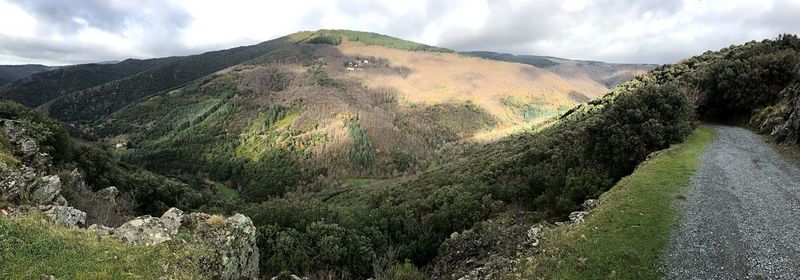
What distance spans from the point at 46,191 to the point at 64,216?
3562 millimetres

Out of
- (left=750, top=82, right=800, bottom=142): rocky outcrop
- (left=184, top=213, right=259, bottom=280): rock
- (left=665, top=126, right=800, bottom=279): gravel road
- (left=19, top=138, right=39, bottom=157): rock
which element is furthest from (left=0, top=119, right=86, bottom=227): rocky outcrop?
(left=750, top=82, right=800, bottom=142): rocky outcrop

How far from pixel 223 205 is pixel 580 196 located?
5178 centimetres

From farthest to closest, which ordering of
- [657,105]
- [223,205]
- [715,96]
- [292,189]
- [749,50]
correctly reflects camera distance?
[292,189] → [223,205] → [749,50] → [715,96] → [657,105]

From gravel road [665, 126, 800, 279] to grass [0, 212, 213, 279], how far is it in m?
18.2

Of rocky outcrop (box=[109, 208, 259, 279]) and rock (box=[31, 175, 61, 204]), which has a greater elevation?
rock (box=[31, 175, 61, 204])

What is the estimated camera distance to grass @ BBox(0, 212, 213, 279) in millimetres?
13094

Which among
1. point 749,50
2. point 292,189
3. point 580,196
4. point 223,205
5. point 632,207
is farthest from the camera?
point 292,189

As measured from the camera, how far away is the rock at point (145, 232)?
1642cm

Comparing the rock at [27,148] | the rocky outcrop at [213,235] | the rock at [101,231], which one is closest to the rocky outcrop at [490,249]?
the rocky outcrop at [213,235]

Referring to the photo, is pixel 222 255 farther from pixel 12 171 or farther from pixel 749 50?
pixel 749 50

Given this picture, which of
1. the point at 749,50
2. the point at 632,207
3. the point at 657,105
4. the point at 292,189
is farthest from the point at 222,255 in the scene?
the point at 292,189

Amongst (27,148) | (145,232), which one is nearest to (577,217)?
(145,232)

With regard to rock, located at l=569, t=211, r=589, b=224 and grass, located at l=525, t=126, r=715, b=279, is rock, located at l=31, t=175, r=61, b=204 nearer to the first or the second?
grass, located at l=525, t=126, r=715, b=279

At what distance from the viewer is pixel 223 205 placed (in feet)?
198
